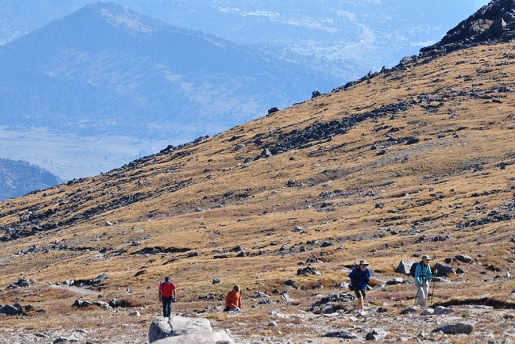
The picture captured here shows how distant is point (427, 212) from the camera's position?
3812 inches

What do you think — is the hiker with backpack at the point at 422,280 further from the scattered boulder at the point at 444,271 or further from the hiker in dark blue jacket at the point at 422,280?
the scattered boulder at the point at 444,271

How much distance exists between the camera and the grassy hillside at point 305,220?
55594mm

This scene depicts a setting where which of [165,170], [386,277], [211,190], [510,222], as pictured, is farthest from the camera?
[165,170]

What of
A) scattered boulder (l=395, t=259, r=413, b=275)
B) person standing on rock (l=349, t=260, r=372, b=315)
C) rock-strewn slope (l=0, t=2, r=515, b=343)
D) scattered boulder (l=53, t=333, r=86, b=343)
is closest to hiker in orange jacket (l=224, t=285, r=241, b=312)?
rock-strewn slope (l=0, t=2, r=515, b=343)

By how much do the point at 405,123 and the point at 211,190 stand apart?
4312cm

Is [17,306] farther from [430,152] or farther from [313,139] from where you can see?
[313,139]

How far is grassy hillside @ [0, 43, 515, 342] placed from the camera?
182ft

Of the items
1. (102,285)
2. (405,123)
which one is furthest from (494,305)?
(405,123)

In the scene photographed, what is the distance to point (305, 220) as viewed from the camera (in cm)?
10975

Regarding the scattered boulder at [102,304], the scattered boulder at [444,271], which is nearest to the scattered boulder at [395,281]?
the scattered boulder at [444,271]

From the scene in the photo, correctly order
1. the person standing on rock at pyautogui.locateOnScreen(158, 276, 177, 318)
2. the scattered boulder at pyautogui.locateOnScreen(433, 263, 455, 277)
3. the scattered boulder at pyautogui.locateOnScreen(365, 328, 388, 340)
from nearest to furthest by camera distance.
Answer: the scattered boulder at pyautogui.locateOnScreen(365, 328, 388, 340), the person standing on rock at pyautogui.locateOnScreen(158, 276, 177, 318), the scattered boulder at pyautogui.locateOnScreen(433, 263, 455, 277)

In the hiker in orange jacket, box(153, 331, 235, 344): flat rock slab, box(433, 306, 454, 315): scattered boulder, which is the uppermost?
the hiker in orange jacket

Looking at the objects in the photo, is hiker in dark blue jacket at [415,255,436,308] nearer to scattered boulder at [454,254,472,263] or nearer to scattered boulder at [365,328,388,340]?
scattered boulder at [365,328,388,340]

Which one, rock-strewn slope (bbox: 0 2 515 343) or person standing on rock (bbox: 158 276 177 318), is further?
person standing on rock (bbox: 158 276 177 318)
